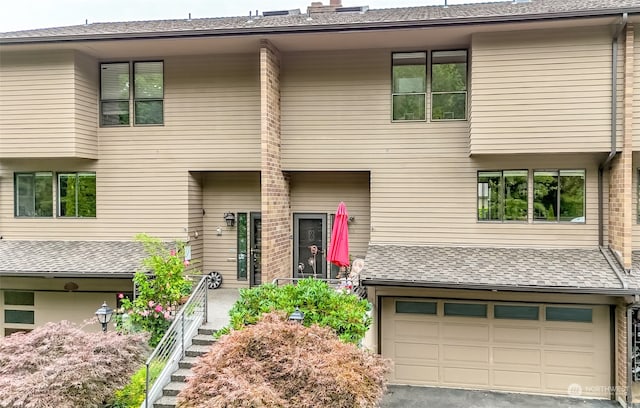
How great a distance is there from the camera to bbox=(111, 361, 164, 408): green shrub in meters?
6.69

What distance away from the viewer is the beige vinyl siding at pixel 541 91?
8.66 metres

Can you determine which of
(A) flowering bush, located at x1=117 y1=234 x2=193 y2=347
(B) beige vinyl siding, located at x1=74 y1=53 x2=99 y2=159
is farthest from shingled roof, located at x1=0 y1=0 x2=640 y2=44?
(A) flowering bush, located at x1=117 y1=234 x2=193 y2=347

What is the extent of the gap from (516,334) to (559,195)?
122 inches

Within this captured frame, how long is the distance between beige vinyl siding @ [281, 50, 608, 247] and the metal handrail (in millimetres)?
3829

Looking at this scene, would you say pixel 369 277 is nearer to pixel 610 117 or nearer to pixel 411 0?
pixel 610 117

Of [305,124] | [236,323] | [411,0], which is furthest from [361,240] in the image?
[411,0]

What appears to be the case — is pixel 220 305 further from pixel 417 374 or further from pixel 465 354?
pixel 465 354

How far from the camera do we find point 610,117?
8609 millimetres

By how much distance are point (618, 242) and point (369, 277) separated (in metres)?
4.92

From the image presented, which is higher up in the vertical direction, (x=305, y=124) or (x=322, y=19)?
(x=322, y=19)

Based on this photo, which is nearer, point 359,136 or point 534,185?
point 534,185

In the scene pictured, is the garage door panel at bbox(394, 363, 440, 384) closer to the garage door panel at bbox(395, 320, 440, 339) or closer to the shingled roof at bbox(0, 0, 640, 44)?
the garage door panel at bbox(395, 320, 440, 339)

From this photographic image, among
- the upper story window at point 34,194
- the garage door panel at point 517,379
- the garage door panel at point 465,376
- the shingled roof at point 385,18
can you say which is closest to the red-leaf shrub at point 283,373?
the garage door panel at point 465,376

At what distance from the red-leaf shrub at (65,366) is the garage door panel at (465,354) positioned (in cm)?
604
